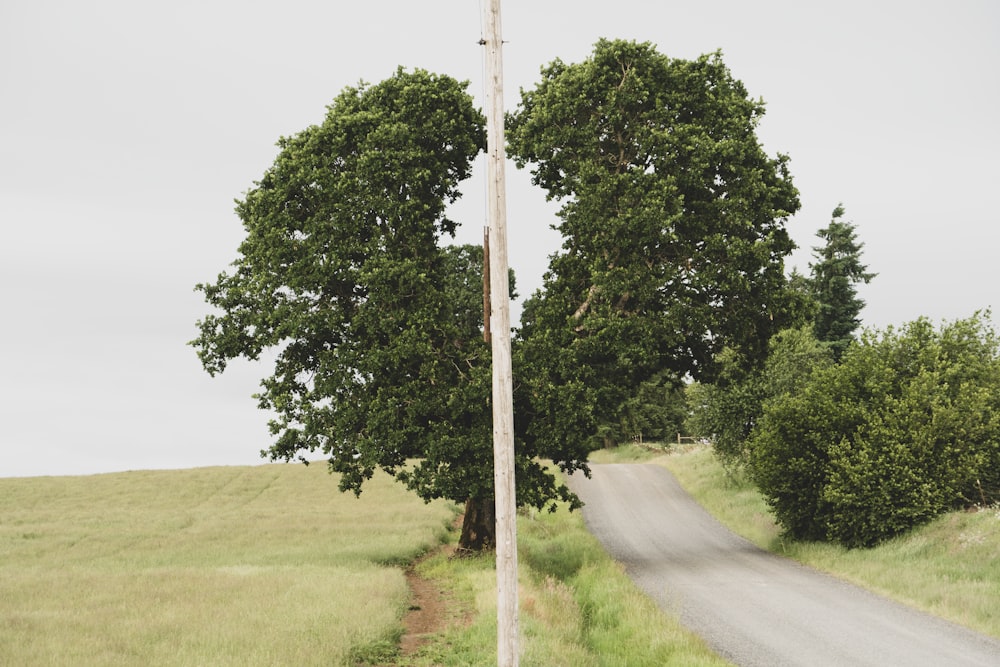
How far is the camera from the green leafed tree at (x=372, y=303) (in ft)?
78.7

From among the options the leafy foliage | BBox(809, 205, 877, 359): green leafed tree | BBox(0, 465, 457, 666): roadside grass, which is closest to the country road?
the leafy foliage

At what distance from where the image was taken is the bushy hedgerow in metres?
26.3

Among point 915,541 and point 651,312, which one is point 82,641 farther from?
point 915,541

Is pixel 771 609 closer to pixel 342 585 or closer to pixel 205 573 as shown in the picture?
pixel 342 585

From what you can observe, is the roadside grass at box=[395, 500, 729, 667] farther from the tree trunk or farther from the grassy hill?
the tree trunk

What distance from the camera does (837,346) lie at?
2404 inches

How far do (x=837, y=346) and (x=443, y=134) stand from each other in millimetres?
45651

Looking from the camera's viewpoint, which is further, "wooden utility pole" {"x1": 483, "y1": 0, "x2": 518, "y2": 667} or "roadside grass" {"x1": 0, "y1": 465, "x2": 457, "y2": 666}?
"roadside grass" {"x1": 0, "y1": 465, "x2": 457, "y2": 666}

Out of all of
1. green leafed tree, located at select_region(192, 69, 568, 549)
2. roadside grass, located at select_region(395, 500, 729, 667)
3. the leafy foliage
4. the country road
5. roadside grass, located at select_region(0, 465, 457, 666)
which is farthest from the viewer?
the leafy foliage

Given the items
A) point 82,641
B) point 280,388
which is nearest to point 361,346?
point 280,388

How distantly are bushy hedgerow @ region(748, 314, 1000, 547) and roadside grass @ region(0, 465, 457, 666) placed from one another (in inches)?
567

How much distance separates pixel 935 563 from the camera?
22906 millimetres

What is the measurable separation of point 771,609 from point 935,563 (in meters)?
6.73

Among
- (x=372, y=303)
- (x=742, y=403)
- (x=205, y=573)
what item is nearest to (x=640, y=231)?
(x=372, y=303)
